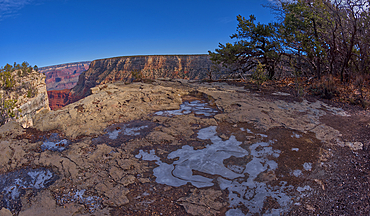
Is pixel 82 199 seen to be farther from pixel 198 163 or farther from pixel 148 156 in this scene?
pixel 198 163

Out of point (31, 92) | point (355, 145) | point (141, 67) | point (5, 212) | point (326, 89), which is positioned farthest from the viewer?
point (141, 67)

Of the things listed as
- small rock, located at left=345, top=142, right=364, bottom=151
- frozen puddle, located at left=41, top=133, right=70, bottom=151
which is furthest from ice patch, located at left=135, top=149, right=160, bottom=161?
small rock, located at left=345, top=142, right=364, bottom=151

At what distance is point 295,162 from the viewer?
2.77m

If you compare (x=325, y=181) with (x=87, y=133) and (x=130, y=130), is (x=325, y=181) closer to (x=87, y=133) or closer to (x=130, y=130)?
(x=130, y=130)

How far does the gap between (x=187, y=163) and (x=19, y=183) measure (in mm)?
2174

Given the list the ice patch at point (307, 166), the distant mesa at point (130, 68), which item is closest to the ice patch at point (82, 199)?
the ice patch at point (307, 166)

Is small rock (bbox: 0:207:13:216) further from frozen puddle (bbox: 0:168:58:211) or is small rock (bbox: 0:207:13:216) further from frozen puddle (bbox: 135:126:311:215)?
frozen puddle (bbox: 135:126:311:215)

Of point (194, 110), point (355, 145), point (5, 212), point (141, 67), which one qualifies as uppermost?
point (141, 67)

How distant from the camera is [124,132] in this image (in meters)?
3.93

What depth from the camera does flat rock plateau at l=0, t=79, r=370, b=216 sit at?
203cm

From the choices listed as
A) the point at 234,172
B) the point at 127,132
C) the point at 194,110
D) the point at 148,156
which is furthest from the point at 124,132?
the point at 234,172

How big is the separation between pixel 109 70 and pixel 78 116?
59.2 m

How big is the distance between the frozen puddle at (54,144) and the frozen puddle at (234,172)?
1448 millimetres

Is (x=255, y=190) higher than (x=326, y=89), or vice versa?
(x=326, y=89)
